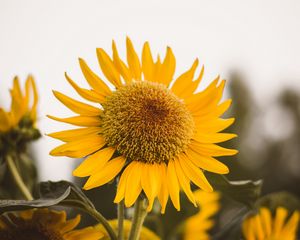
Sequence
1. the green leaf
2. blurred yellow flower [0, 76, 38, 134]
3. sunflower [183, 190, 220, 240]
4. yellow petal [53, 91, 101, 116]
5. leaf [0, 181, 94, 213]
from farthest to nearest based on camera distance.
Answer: sunflower [183, 190, 220, 240], the green leaf, blurred yellow flower [0, 76, 38, 134], yellow petal [53, 91, 101, 116], leaf [0, 181, 94, 213]

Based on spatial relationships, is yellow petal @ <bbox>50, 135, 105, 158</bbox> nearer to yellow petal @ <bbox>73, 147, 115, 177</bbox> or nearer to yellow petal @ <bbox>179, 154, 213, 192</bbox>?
yellow petal @ <bbox>73, 147, 115, 177</bbox>

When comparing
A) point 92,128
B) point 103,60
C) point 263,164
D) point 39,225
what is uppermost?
point 103,60

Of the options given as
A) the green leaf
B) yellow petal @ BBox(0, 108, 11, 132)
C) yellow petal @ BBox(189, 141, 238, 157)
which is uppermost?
yellow petal @ BBox(0, 108, 11, 132)

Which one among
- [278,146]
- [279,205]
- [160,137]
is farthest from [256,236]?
[278,146]

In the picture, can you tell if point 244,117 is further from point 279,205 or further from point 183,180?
point 183,180

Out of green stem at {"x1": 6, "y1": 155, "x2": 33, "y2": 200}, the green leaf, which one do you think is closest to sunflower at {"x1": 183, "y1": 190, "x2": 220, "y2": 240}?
the green leaf

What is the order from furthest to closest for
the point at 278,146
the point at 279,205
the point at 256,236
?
the point at 278,146
the point at 279,205
the point at 256,236

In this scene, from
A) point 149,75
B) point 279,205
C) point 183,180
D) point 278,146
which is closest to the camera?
point 183,180

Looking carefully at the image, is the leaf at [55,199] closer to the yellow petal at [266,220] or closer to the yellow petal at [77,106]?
the yellow petal at [77,106]
